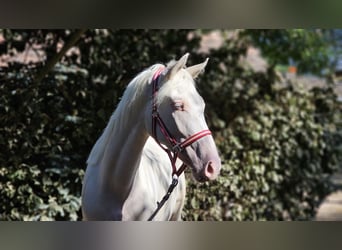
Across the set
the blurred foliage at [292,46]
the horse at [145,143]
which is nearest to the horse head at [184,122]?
the horse at [145,143]

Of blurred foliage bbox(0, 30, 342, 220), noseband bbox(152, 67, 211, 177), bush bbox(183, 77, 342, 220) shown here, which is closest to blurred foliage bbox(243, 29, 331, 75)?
blurred foliage bbox(0, 30, 342, 220)

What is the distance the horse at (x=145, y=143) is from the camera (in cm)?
284

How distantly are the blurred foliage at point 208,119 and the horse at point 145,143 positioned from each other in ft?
4.42

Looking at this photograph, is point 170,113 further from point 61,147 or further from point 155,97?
point 61,147

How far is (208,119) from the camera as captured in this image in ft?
21.4

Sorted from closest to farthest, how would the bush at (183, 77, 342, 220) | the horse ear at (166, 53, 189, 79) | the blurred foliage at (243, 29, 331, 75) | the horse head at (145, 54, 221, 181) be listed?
the horse head at (145, 54, 221, 181) < the horse ear at (166, 53, 189, 79) < the bush at (183, 77, 342, 220) < the blurred foliage at (243, 29, 331, 75)

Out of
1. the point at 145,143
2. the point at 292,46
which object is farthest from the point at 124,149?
the point at 292,46

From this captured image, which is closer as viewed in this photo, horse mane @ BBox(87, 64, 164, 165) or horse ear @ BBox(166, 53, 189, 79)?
Answer: horse ear @ BBox(166, 53, 189, 79)

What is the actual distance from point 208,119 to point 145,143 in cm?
340

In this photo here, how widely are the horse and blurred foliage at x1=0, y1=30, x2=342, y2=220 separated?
53.1 inches

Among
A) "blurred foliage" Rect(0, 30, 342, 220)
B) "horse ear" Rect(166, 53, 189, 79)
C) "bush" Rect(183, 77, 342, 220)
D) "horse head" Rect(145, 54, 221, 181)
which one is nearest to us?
"horse head" Rect(145, 54, 221, 181)

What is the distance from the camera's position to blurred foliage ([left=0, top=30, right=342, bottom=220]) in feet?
16.3

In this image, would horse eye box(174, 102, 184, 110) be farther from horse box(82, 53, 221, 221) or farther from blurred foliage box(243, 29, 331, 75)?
blurred foliage box(243, 29, 331, 75)

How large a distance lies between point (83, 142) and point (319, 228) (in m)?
2.90
